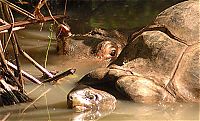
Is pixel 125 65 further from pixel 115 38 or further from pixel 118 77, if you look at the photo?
pixel 115 38

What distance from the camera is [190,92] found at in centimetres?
362

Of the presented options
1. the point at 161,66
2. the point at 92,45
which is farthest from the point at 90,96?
the point at 92,45

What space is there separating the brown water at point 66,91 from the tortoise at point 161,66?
0.10 m

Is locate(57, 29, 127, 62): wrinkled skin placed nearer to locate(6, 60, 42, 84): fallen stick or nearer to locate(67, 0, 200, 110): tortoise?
locate(67, 0, 200, 110): tortoise

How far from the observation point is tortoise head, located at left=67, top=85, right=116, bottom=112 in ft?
Result: 11.5

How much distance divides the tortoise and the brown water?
0.33 ft

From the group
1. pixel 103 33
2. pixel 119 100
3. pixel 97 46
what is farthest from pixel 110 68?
pixel 103 33

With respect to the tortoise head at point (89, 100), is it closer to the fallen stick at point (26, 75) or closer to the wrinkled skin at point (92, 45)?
the fallen stick at point (26, 75)

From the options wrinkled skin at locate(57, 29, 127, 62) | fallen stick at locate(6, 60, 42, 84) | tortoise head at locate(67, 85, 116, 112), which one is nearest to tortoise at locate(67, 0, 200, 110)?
tortoise head at locate(67, 85, 116, 112)

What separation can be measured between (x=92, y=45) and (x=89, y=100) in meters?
2.23

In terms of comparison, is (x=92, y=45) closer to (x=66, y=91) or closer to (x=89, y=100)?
(x=66, y=91)

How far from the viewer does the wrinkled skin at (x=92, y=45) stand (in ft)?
18.0

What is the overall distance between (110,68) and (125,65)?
0.14 metres

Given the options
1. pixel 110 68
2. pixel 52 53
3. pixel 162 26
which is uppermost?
pixel 162 26
